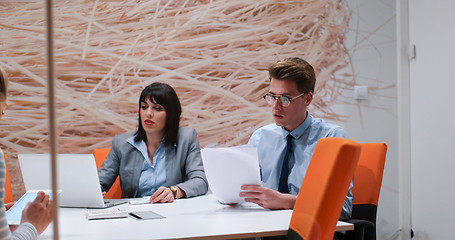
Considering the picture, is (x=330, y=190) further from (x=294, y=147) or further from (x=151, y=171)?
(x=151, y=171)

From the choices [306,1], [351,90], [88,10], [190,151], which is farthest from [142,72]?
[351,90]

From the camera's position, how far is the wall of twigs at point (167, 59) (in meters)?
3.09

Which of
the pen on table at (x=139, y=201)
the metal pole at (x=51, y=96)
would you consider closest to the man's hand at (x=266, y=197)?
the pen on table at (x=139, y=201)

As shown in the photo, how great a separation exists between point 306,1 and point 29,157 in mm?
2464

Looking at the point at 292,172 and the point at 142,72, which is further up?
the point at 142,72

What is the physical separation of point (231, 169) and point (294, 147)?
0.55 metres

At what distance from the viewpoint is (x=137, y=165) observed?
2656 millimetres

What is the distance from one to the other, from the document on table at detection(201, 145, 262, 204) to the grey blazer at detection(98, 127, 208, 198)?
2.31 ft

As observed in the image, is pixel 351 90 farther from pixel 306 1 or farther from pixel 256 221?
pixel 256 221

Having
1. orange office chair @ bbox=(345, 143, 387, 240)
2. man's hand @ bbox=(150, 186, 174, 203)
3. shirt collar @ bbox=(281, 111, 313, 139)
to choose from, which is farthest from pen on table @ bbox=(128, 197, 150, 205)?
orange office chair @ bbox=(345, 143, 387, 240)

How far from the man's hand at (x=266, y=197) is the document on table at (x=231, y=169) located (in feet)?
0.09

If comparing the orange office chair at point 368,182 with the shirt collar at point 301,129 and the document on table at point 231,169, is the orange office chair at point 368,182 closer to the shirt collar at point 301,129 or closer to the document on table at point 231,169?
the shirt collar at point 301,129

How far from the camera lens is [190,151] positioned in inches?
108

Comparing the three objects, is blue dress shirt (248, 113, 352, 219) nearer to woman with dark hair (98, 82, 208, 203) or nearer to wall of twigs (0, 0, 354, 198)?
woman with dark hair (98, 82, 208, 203)
